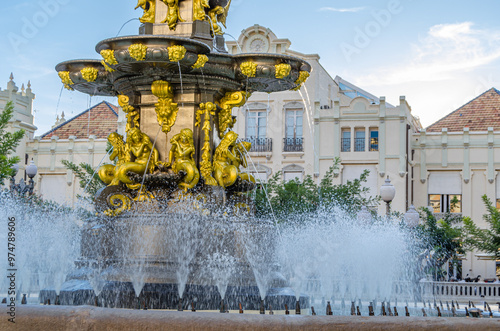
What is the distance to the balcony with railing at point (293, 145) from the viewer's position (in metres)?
41.7

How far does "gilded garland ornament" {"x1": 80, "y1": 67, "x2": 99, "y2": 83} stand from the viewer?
1080 cm

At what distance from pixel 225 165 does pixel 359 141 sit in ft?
102

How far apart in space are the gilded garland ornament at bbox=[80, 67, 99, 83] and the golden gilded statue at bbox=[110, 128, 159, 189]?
1.07 m

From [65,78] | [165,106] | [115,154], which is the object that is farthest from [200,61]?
[65,78]

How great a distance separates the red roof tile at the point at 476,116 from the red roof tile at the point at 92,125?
19.3 meters

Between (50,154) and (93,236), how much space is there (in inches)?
1407

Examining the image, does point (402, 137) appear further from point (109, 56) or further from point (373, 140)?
point (109, 56)

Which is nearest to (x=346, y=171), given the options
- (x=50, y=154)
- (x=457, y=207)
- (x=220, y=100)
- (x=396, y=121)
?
(x=396, y=121)

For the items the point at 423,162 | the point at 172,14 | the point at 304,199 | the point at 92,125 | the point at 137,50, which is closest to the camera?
the point at 137,50

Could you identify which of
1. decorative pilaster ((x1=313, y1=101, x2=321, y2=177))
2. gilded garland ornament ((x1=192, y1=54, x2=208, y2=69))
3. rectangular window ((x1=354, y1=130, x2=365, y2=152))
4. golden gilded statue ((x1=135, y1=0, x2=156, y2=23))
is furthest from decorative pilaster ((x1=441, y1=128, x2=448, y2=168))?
gilded garland ornament ((x1=192, y1=54, x2=208, y2=69))

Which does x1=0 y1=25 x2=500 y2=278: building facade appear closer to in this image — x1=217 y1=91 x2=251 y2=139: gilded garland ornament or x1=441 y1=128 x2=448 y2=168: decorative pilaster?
x1=441 y1=128 x2=448 y2=168: decorative pilaster

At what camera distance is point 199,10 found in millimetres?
11047

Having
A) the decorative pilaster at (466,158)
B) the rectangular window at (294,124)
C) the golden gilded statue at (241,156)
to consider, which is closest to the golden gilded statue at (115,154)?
the golden gilded statue at (241,156)

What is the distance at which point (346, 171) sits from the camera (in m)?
41.1
